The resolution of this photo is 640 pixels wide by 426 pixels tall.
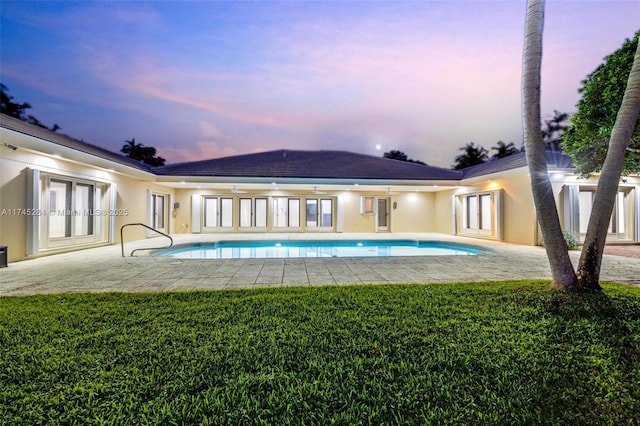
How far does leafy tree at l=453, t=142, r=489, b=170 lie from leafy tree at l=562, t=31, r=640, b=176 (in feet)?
94.3

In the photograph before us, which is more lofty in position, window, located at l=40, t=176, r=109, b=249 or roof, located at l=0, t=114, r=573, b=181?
roof, located at l=0, t=114, r=573, b=181

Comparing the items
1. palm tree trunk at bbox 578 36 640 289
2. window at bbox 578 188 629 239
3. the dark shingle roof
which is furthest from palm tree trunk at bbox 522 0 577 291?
window at bbox 578 188 629 239

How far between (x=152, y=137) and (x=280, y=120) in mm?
20015

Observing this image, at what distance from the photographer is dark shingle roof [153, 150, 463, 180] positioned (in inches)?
511

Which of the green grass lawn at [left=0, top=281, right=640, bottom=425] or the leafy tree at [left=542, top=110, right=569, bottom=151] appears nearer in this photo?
the green grass lawn at [left=0, top=281, right=640, bottom=425]

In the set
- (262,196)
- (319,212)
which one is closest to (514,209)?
(319,212)

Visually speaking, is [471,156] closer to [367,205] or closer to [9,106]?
[367,205]

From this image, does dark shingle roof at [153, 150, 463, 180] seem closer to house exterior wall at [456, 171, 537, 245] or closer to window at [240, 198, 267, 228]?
window at [240, 198, 267, 228]

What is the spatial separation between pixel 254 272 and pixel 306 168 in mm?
8899

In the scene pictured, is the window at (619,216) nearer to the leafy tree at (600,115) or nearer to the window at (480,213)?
the window at (480,213)

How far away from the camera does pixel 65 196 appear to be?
344 inches

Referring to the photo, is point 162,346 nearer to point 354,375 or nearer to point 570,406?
point 354,375

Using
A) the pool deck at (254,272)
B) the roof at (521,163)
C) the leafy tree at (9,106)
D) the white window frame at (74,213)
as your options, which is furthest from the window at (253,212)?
the leafy tree at (9,106)

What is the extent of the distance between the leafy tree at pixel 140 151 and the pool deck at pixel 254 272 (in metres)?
29.5
